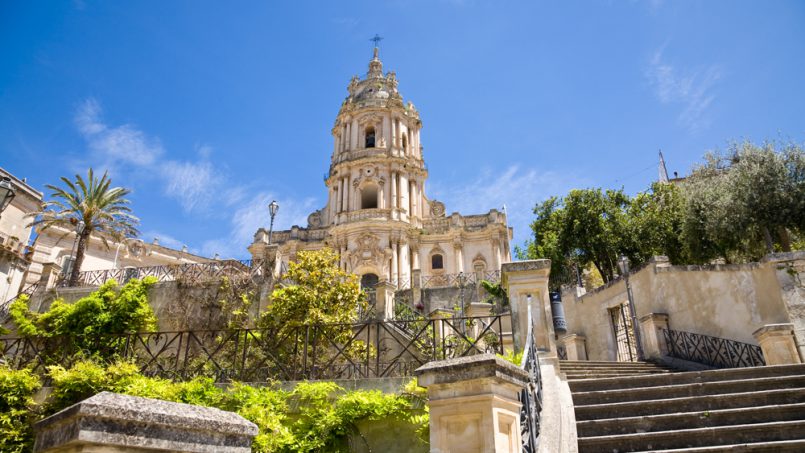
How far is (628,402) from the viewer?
7.64 metres

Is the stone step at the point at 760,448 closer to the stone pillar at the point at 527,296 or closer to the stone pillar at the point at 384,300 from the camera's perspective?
the stone pillar at the point at 527,296

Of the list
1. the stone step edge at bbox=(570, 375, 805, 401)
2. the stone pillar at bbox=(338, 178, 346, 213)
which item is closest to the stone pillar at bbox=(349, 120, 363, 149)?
the stone pillar at bbox=(338, 178, 346, 213)

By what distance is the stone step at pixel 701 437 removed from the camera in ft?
21.6

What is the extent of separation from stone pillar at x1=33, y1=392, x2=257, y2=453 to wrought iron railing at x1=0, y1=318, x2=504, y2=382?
7.67 metres

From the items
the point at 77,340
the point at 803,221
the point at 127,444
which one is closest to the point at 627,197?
the point at 803,221

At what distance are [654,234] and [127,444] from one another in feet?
92.9

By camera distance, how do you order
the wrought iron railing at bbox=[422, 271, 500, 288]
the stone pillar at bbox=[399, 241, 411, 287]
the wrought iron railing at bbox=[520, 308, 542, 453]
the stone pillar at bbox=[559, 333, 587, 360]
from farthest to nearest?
the stone pillar at bbox=[399, 241, 411, 287] → the wrought iron railing at bbox=[422, 271, 500, 288] → the stone pillar at bbox=[559, 333, 587, 360] → the wrought iron railing at bbox=[520, 308, 542, 453]

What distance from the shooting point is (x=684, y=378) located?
28.1 feet

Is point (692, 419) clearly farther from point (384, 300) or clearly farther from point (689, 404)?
point (384, 300)

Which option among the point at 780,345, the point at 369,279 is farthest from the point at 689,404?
the point at 369,279

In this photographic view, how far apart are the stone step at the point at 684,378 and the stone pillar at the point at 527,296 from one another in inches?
39.2

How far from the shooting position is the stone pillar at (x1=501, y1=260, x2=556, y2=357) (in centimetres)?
867

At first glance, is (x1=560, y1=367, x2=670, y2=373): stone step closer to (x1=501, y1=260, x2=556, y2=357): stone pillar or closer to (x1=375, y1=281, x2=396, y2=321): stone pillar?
(x1=501, y1=260, x2=556, y2=357): stone pillar

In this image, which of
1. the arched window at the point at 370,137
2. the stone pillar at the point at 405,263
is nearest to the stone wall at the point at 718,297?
the stone pillar at the point at 405,263
